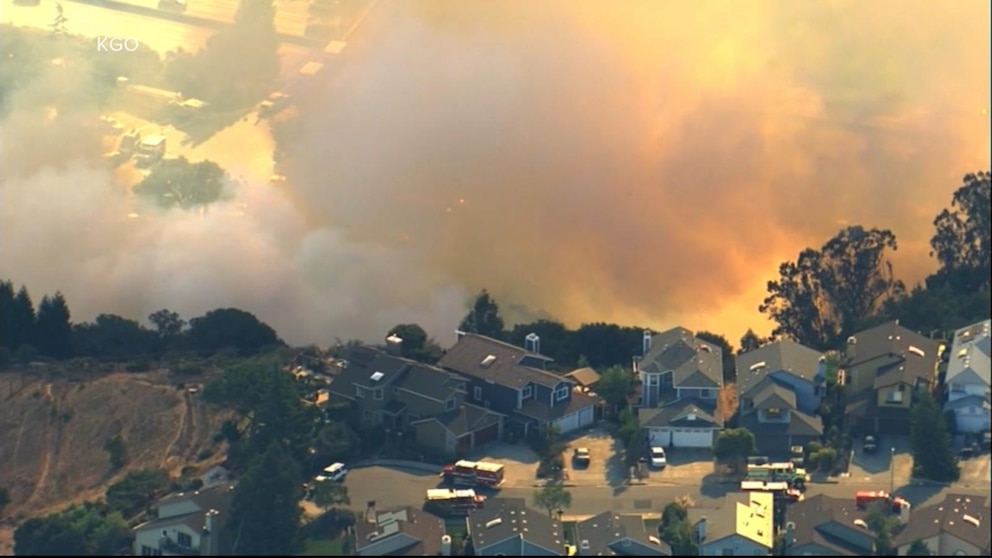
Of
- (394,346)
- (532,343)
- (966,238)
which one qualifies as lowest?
(394,346)

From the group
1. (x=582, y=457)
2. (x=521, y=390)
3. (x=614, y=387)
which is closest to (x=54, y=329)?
(x=521, y=390)

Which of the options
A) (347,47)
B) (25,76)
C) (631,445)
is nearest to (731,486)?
(631,445)

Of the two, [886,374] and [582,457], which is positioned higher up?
[886,374]

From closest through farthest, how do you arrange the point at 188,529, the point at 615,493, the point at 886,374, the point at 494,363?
1. the point at 188,529
2. the point at 615,493
3. the point at 886,374
4. the point at 494,363

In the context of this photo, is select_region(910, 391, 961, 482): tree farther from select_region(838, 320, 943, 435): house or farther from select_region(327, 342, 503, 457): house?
select_region(327, 342, 503, 457): house

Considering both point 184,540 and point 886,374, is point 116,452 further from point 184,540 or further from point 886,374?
point 886,374

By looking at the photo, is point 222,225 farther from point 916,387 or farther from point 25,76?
point 916,387

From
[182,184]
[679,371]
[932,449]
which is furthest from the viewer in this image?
[182,184]
